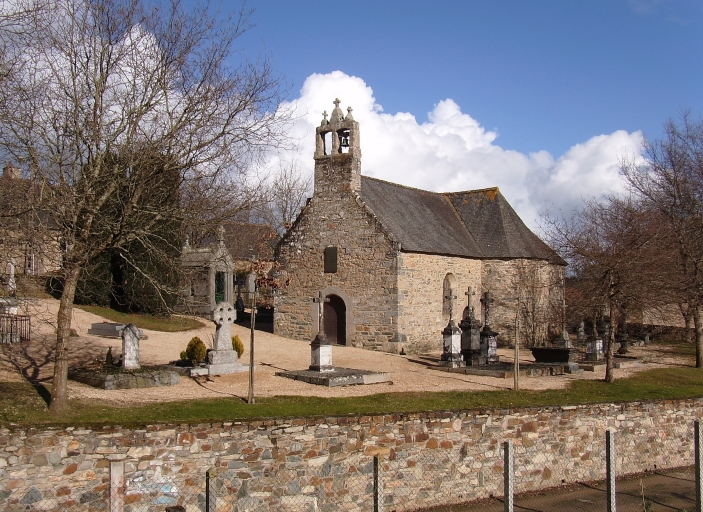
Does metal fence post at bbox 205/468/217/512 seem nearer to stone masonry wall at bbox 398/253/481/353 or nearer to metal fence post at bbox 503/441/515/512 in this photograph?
metal fence post at bbox 503/441/515/512

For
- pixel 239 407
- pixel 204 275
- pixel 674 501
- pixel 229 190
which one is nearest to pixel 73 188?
pixel 229 190

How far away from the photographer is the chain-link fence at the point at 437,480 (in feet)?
27.9

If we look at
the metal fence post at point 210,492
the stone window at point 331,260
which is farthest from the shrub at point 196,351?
the metal fence post at point 210,492

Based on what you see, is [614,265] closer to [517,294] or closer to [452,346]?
[452,346]

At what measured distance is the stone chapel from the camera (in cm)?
2327

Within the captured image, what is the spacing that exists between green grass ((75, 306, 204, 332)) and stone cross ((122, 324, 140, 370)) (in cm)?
963

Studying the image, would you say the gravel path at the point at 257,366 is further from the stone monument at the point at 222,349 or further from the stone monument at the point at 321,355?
the stone monument at the point at 321,355

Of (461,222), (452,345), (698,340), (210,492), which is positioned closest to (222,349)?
(452,345)

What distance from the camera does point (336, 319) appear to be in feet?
79.9

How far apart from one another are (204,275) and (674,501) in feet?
68.3

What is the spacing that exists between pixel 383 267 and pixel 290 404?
36.9 ft

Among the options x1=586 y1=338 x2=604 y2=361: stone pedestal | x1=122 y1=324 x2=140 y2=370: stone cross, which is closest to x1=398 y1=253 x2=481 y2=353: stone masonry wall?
x1=586 y1=338 x2=604 y2=361: stone pedestal

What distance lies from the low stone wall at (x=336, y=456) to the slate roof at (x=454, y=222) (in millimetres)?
12081

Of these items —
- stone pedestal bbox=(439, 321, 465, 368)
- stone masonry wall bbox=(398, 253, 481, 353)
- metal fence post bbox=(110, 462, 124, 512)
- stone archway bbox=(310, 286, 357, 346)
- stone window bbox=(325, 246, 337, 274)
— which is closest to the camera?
metal fence post bbox=(110, 462, 124, 512)
